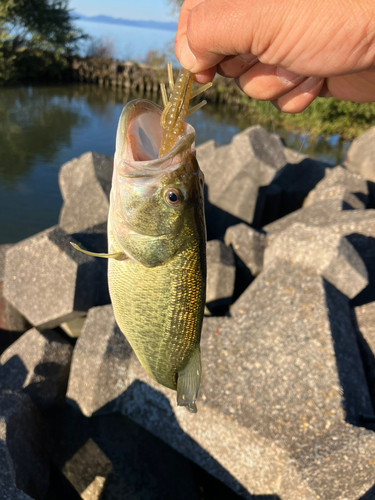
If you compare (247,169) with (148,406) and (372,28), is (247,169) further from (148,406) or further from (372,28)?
(372,28)

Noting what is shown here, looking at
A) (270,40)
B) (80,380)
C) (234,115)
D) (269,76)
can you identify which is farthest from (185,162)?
(234,115)

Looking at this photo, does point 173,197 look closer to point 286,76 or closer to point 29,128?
point 286,76

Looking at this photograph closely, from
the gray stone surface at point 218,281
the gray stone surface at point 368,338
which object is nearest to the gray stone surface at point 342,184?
the gray stone surface at point 368,338

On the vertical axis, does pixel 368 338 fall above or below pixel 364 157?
below

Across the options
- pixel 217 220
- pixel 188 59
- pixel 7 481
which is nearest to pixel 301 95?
pixel 188 59

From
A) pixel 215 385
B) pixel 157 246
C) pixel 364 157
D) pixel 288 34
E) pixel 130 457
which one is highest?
pixel 288 34

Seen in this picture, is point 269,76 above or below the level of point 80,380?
above

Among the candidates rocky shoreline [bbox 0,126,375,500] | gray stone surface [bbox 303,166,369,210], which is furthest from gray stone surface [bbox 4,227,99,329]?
gray stone surface [bbox 303,166,369,210]
